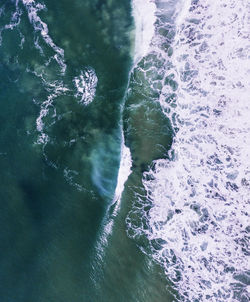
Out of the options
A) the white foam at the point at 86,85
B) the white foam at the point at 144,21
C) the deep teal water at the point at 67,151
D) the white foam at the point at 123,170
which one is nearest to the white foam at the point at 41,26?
the deep teal water at the point at 67,151

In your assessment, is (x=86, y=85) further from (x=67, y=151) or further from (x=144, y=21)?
(x=144, y=21)

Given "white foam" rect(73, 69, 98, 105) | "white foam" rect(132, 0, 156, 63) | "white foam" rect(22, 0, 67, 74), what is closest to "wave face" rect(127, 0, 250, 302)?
"white foam" rect(132, 0, 156, 63)

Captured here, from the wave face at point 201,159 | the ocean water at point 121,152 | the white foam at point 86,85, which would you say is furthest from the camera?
the white foam at point 86,85

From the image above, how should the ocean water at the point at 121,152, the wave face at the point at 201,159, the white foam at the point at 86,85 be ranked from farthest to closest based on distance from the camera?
the white foam at the point at 86,85 → the ocean water at the point at 121,152 → the wave face at the point at 201,159

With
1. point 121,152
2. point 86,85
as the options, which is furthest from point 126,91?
point 121,152

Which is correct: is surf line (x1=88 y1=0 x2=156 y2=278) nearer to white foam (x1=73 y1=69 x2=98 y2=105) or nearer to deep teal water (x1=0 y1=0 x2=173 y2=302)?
deep teal water (x1=0 y1=0 x2=173 y2=302)

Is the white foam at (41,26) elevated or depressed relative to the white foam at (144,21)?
depressed

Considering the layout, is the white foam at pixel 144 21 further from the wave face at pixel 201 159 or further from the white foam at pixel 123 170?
the white foam at pixel 123 170

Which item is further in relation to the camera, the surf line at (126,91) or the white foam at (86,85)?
the white foam at (86,85)

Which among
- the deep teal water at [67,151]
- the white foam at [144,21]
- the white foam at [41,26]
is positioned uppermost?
the white foam at [144,21]
